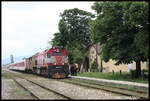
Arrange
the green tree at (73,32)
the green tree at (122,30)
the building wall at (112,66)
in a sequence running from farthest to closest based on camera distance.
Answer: the green tree at (73,32), the building wall at (112,66), the green tree at (122,30)

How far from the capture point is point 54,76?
32875 millimetres

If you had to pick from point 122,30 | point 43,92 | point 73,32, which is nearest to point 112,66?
point 73,32

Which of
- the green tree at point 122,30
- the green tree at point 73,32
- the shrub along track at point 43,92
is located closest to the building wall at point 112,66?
the green tree at point 73,32

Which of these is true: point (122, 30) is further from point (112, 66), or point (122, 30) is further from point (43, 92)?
point (112, 66)

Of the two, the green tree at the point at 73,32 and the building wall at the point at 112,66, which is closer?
the building wall at the point at 112,66

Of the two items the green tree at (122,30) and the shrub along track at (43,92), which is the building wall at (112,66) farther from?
the shrub along track at (43,92)

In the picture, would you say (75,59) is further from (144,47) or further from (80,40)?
(144,47)

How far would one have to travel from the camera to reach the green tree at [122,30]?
2187 cm

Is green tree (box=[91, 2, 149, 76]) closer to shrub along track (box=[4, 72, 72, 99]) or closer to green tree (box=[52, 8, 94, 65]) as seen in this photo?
shrub along track (box=[4, 72, 72, 99])

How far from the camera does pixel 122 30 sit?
82.0 feet

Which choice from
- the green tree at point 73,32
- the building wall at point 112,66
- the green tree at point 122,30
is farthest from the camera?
the green tree at point 73,32

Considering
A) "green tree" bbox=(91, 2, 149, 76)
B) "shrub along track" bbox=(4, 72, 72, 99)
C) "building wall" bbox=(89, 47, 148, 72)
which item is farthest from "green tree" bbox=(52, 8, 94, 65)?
"shrub along track" bbox=(4, 72, 72, 99)

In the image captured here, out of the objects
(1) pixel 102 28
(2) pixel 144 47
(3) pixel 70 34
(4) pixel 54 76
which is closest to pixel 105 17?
(1) pixel 102 28

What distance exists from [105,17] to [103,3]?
1280 millimetres
